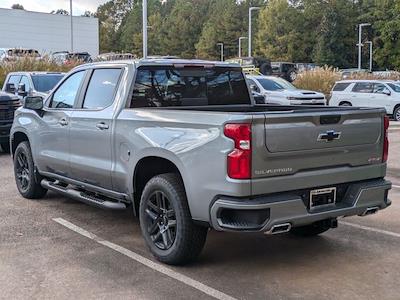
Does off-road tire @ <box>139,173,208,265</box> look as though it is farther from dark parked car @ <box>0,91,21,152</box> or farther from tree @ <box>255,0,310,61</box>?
tree @ <box>255,0,310,61</box>

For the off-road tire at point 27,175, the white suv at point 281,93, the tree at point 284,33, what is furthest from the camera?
the tree at point 284,33

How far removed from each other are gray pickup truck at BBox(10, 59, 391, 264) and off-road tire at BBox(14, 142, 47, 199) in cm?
70

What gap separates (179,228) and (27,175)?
12.1 feet

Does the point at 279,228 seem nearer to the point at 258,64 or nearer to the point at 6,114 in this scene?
the point at 6,114

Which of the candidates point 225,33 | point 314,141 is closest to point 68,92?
point 314,141

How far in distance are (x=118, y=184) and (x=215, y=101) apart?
4.88 feet

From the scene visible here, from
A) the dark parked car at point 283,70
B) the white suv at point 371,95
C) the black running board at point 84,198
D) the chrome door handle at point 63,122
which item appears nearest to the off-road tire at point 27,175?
the black running board at point 84,198

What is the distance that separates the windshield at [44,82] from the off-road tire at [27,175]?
8.05m

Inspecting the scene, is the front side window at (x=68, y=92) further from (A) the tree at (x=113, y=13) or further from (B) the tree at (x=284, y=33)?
(A) the tree at (x=113, y=13)

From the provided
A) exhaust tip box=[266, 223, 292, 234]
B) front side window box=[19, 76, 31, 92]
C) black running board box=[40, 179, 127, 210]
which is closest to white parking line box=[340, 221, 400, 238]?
exhaust tip box=[266, 223, 292, 234]

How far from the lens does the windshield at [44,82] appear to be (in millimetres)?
15906

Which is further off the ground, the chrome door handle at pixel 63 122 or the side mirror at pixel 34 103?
the side mirror at pixel 34 103

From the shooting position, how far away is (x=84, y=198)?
6.42 meters

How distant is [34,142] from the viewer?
24.7ft
